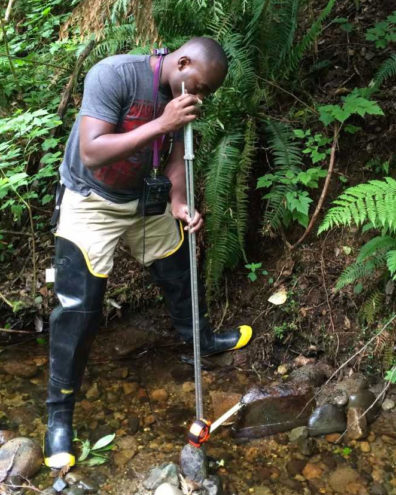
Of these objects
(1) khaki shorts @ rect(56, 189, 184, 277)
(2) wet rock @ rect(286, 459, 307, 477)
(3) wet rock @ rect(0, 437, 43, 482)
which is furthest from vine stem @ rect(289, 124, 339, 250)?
(3) wet rock @ rect(0, 437, 43, 482)

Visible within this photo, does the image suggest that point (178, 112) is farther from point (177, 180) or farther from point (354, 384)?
point (354, 384)

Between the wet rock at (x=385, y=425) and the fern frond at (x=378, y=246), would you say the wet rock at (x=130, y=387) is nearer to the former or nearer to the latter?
the wet rock at (x=385, y=425)

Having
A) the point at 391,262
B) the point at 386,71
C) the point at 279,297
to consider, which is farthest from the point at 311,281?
the point at 386,71

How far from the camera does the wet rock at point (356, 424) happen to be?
318 cm

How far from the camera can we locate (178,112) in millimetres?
2402

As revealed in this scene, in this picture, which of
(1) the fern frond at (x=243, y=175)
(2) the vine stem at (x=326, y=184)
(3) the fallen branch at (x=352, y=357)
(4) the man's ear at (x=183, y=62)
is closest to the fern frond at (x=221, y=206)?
(1) the fern frond at (x=243, y=175)

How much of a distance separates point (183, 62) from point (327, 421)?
2346mm

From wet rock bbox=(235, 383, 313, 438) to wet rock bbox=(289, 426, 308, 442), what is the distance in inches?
1.6

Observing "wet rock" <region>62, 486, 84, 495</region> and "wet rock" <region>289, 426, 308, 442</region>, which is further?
"wet rock" <region>289, 426, 308, 442</region>

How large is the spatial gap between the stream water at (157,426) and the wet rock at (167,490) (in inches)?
8.1

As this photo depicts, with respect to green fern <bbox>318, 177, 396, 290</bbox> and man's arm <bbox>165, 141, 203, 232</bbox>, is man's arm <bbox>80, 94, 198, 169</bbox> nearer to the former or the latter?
man's arm <bbox>165, 141, 203, 232</bbox>

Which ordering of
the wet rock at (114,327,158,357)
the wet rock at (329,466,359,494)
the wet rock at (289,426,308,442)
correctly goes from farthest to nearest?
1. the wet rock at (114,327,158,357)
2. the wet rock at (289,426,308,442)
3. the wet rock at (329,466,359,494)

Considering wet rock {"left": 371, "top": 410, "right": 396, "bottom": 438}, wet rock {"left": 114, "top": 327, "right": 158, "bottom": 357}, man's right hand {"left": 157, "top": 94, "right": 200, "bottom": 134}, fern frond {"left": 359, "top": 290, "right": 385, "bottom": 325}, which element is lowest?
wet rock {"left": 114, "top": 327, "right": 158, "bottom": 357}

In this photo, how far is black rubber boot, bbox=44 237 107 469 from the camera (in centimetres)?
299
